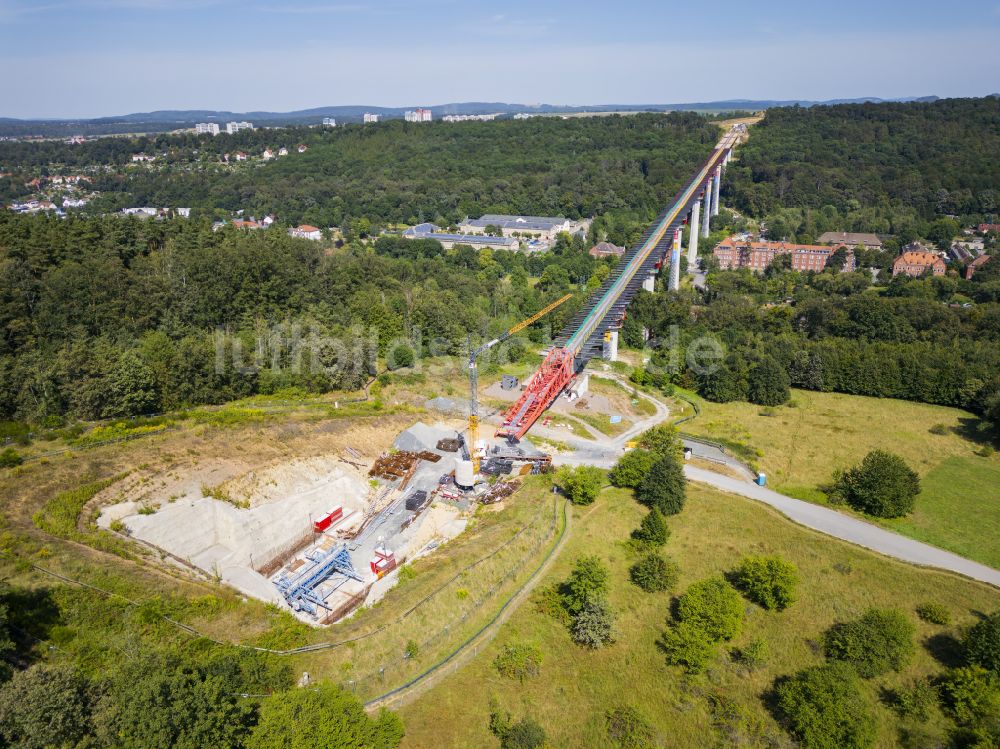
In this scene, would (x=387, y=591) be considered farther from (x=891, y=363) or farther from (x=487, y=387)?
(x=891, y=363)

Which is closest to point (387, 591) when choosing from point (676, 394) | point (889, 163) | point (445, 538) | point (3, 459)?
point (445, 538)

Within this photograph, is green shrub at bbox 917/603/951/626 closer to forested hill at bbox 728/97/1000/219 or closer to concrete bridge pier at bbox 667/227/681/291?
concrete bridge pier at bbox 667/227/681/291

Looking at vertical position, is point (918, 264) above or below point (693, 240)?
below

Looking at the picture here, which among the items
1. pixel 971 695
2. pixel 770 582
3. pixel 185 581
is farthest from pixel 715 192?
pixel 185 581

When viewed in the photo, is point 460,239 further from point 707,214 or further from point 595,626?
point 595,626

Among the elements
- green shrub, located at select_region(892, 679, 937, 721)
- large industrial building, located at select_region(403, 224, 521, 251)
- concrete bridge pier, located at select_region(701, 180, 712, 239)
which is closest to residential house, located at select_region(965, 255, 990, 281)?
concrete bridge pier, located at select_region(701, 180, 712, 239)

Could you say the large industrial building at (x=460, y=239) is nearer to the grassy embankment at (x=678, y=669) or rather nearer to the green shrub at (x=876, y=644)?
the grassy embankment at (x=678, y=669)
